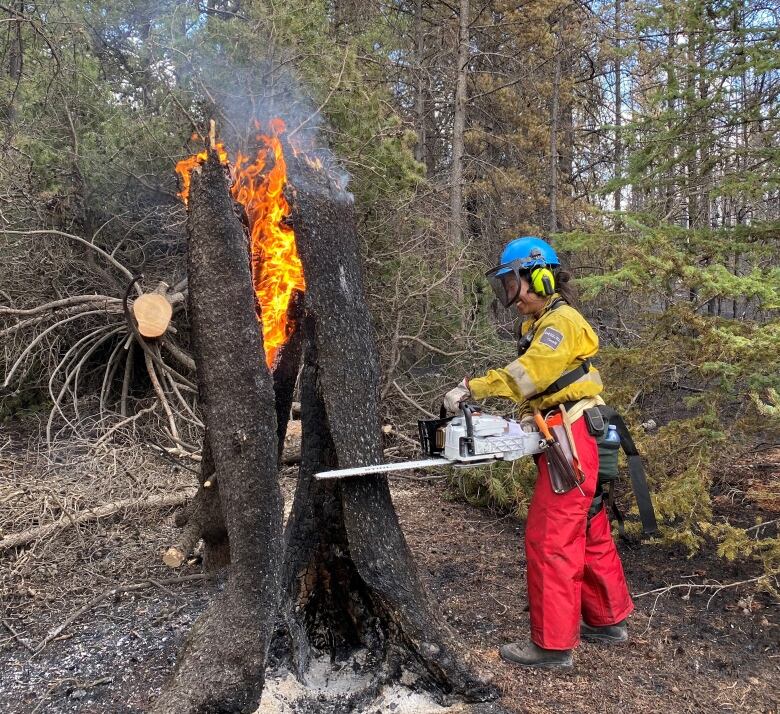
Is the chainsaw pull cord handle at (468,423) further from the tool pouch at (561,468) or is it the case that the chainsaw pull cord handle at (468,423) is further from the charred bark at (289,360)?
the charred bark at (289,360)

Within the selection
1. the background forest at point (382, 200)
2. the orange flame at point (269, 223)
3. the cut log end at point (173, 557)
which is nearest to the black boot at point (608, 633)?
the background forest at point (382, 200)

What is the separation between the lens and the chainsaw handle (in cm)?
317

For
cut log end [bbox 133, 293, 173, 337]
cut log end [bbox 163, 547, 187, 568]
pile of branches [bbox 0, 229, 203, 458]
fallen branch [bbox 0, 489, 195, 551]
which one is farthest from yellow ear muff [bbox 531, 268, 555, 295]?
cut log end [bbox 133, 293, 173, 337]

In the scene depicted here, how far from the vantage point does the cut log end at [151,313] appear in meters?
6.59

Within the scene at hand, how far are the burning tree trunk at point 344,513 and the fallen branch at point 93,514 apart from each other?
232 centimetres

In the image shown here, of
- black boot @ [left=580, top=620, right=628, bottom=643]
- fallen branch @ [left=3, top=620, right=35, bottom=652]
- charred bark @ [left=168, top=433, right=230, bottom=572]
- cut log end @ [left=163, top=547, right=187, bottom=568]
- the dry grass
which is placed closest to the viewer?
fallen branch @ [left=3, top=620, right=35, bottom=652]

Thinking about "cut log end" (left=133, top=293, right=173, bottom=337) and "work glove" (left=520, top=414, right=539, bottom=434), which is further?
"cut log end" (left=133, top=293, right=173, bottom=337)

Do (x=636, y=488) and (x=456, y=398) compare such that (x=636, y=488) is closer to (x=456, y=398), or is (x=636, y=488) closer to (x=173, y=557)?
(x=456, y=398)

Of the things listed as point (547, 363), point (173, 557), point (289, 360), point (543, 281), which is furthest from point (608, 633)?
point (173, 557)

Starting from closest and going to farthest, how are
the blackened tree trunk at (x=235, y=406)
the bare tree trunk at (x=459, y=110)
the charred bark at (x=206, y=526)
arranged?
the blackened tree trunk at (x=235, y=406), the charred bark at (x=206, y=526), the bare tree trunk at (x=459, y=110)

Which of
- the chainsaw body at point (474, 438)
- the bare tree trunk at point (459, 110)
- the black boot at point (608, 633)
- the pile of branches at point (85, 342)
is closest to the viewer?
the chainsaw body at point (474, 438)

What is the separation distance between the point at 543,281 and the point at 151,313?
185 inches

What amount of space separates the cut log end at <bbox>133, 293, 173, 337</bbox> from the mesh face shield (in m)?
4.33

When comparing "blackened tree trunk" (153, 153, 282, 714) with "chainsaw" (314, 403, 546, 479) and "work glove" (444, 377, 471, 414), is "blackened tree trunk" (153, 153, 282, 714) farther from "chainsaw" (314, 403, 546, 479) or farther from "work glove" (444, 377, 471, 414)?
"work glove" (444, 377, 471, 414)
